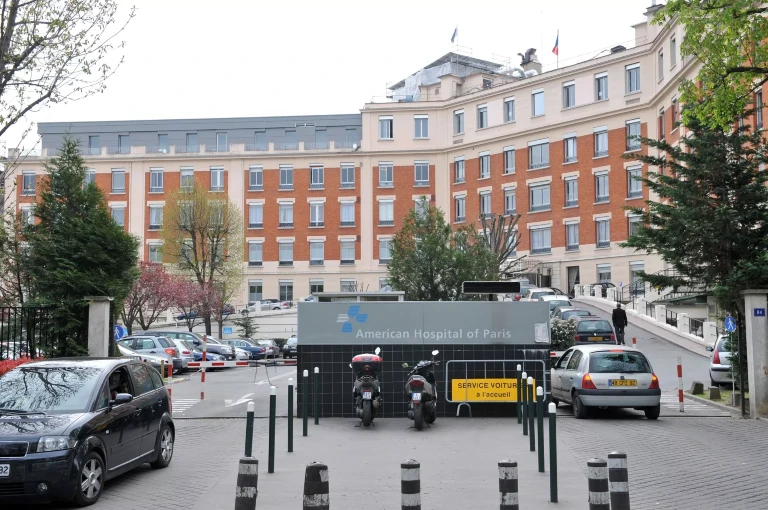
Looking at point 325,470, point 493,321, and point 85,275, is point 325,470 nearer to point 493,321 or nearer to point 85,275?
point 493,321

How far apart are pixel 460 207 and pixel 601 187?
12433 millimetres

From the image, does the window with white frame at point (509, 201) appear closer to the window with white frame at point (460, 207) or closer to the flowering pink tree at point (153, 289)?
the window with white frame at point (460, 207)

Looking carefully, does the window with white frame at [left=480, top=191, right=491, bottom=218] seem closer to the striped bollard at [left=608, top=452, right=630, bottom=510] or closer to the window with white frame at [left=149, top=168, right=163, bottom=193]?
the window with white frame at [left=149, top=168, right=163, bottom=193]

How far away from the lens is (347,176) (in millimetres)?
70625

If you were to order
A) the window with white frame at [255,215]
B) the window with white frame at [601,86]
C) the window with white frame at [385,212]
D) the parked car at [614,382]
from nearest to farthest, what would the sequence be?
1. the parked car at [614,382]
2. the window with white frame at [601,86]
3. the window with white frame at [385,212]
4. the window with white frame at [255,215]

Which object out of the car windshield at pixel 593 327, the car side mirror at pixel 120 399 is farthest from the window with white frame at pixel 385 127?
the car side mirror at pixel 120 399

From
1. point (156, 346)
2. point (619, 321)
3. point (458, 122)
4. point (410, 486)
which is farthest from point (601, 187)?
point (410, 486)

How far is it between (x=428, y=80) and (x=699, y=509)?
249 feet

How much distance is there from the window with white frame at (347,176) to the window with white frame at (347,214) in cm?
154

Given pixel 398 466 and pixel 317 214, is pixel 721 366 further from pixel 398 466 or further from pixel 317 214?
pixel 317 214

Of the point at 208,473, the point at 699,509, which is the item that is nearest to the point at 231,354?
the point at 208,473

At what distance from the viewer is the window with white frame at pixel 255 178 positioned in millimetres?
71000

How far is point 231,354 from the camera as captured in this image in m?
39.8

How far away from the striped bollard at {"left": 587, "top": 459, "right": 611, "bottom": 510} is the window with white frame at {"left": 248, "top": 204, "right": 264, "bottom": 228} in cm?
6482
